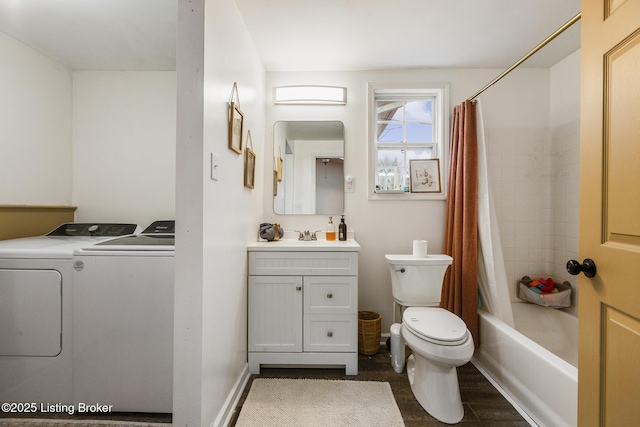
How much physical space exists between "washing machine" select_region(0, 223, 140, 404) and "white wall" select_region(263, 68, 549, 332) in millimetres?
1426

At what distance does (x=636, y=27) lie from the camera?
0.83 meters

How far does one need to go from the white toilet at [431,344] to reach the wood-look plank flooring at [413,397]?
6cm

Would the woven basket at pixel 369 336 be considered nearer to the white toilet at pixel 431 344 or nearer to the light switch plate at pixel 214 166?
the white toilet at pixel 431 344

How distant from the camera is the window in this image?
2.50 meters

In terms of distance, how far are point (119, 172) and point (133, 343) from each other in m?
1.51

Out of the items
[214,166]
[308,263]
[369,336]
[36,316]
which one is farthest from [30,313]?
[369,336]

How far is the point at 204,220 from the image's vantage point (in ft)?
3.97

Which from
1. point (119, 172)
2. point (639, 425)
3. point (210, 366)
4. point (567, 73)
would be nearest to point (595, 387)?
point (639, 425)

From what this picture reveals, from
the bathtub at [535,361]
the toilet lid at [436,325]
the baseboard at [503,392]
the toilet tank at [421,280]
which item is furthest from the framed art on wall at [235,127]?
the baseboard at [503,392]

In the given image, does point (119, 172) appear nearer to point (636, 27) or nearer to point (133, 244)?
point (133, 244)

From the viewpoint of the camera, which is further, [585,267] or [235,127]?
[235,127]

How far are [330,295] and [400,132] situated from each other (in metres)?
1.61

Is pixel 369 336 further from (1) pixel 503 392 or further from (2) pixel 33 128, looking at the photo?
(2) pixel 33 128

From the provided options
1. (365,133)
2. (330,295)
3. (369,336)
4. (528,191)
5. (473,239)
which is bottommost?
(369,336)
